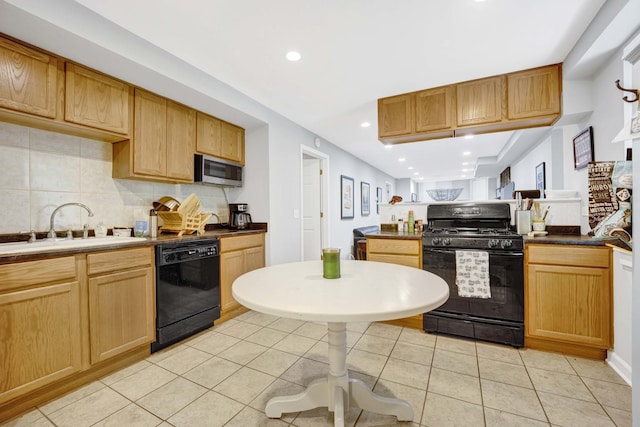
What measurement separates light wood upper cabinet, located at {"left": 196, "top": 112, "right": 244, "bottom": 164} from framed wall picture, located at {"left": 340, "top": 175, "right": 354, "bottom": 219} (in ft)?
7.87

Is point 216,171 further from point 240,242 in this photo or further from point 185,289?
point 185,289

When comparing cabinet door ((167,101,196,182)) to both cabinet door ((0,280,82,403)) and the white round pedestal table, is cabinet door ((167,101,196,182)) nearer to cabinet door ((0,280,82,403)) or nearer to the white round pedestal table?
cabinet door ((0,280,82,403))

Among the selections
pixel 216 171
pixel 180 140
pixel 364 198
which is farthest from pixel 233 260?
pixel 364 198

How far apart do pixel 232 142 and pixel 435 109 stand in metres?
2.37

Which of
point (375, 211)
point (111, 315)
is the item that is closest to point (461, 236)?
point (111, 315)

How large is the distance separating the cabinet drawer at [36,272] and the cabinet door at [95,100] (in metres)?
1.05

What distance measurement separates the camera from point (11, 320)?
1.46 meters

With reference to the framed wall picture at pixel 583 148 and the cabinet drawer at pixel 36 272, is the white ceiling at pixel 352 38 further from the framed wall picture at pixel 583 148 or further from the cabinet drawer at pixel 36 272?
the cabinet drawer at pixel 36 272

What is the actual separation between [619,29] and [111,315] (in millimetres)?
3809

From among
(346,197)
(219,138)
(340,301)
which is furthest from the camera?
(346,197)

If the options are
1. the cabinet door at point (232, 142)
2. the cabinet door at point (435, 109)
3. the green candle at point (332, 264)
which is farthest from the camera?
the cabinet door at point (232, 142)

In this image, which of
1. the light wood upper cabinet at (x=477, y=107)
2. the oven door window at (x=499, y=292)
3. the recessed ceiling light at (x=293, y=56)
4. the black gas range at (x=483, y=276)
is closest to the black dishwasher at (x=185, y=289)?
the recessed ceiling light at (x=293, y=56)

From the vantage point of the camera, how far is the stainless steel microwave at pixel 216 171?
2930 millimetres

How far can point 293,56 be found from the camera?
2.26 meters
